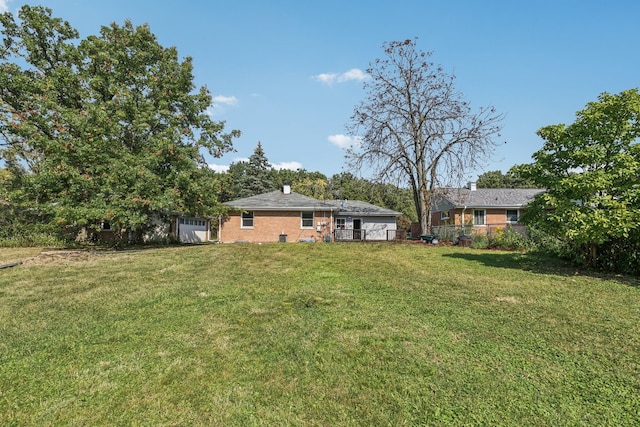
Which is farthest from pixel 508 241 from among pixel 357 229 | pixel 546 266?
pixel 357 229

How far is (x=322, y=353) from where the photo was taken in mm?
3762

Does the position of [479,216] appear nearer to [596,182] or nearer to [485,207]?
[485,207]

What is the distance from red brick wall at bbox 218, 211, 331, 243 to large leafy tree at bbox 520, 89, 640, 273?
13769 millimetres

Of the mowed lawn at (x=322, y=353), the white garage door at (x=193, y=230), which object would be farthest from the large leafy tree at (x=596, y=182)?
the white garage door at (x=193, y=230)

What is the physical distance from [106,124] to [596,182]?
19380 mm

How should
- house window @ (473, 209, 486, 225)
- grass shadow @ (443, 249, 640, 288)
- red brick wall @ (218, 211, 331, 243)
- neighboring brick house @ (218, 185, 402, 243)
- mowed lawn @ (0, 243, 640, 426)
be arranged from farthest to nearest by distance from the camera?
house window @ (473, 209, 486, 225) → red brick wall @ (218, 211, 331, 243) → neighboring brick house @ (218, 185, 402, 243) → grass shadow @ (443, 249, 640, 288) → mowed lawn @ (0, 243, 640, 426)

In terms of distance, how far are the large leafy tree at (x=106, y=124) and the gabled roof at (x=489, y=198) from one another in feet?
59.6

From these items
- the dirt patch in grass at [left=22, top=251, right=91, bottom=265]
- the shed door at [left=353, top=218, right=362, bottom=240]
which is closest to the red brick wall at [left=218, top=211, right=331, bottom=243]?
the shed door at [left=353, top=218, right=362, bottom=240]

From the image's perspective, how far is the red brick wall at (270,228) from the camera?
21.0 meters

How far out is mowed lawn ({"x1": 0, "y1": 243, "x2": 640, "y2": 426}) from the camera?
9.00 ft

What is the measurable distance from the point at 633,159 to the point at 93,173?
20.4m

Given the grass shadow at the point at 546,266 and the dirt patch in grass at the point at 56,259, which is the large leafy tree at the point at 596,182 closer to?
the grass shadow at the point at 546,266

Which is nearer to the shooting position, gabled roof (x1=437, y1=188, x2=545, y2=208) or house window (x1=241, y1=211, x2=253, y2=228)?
house window (x1=241, y1=211, x2=253, y2=228)

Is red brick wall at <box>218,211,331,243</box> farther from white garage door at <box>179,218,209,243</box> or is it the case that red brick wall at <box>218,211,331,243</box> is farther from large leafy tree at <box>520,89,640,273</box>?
large leafy tree at <box>520,89,640,273</box>
